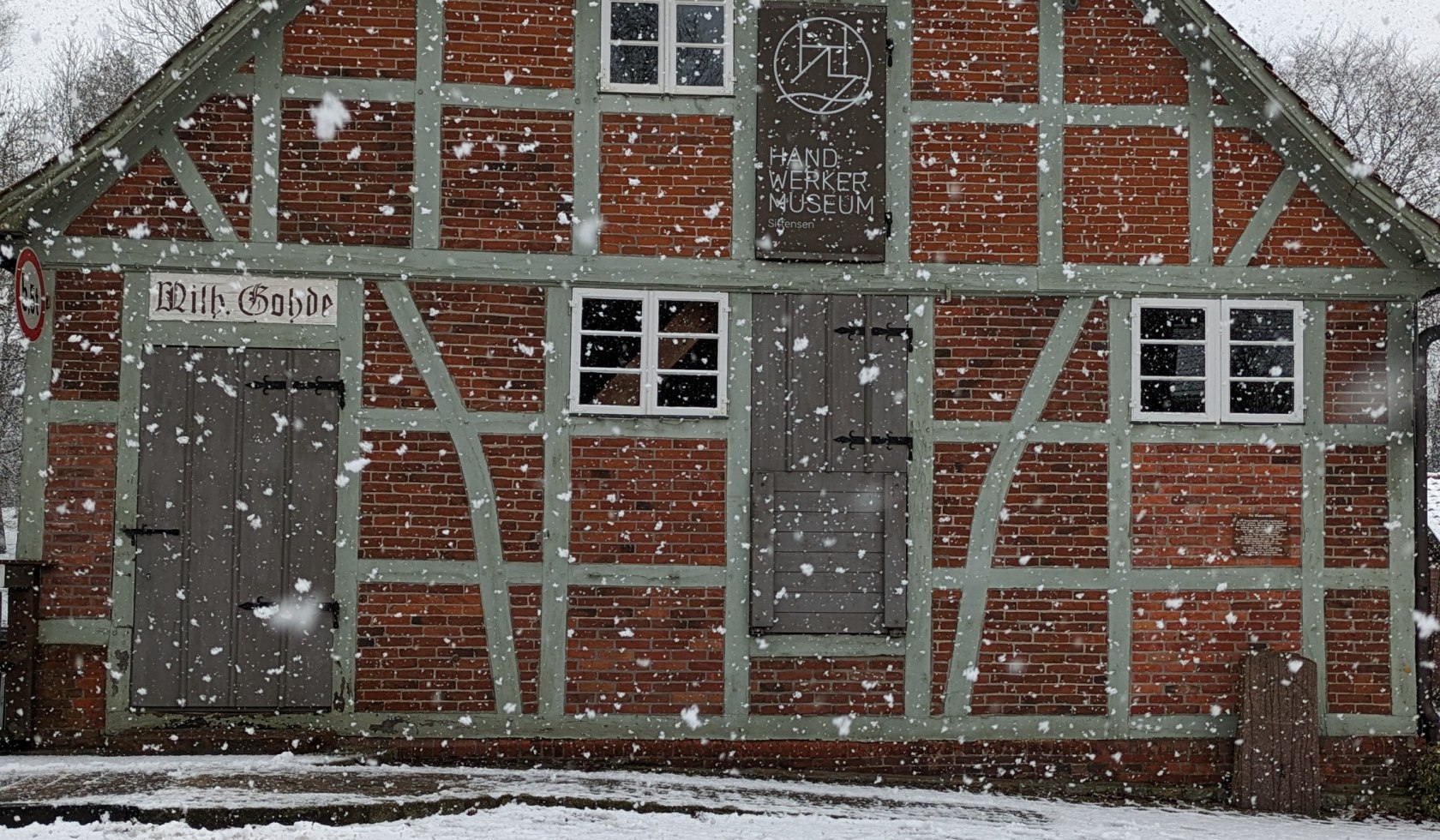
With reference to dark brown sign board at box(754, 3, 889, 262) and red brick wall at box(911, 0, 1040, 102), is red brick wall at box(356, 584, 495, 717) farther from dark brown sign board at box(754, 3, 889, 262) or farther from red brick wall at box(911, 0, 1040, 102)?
red brick wall at box(911, 0, 1040, 102)

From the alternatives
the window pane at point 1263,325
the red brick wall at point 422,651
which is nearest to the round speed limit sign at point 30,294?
the red brick wall at point 422,651

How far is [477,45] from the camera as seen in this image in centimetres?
718

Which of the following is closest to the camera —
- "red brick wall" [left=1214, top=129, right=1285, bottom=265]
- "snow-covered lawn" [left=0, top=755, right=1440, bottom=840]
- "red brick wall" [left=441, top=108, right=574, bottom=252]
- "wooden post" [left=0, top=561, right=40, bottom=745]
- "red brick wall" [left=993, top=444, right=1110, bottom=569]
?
"snow-covered lawn" [left=0, top=755, right=1440, bottom=840]

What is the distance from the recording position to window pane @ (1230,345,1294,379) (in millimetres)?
7410

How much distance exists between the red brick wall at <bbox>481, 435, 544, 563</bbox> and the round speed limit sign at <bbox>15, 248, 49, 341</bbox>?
2742 mm

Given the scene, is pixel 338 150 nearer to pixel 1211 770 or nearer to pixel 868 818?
pixel 868 818

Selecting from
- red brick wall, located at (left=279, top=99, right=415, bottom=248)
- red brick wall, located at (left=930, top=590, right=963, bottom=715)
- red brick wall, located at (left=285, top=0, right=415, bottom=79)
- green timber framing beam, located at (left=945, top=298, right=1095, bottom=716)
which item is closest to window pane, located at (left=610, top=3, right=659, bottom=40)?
red brick wall, located at (left=285, top=0, right=415, bottom=79)

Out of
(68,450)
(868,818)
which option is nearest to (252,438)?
(68,450)

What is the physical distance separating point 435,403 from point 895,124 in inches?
141

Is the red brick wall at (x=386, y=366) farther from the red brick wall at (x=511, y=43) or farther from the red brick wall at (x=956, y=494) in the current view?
the red brick wall at (x=956, y=494)

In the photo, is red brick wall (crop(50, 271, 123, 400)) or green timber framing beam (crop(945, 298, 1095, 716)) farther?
green timber framing beam (crop(945, 298, 1095, 716))

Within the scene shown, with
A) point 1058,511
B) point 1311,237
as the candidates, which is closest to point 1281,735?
point 1058,511

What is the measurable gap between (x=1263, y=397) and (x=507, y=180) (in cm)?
529

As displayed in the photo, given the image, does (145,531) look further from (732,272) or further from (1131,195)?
(1131,195)
